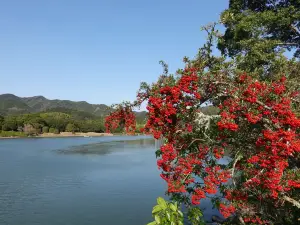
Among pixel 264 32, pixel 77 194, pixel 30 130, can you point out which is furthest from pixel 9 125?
pixel 264 32

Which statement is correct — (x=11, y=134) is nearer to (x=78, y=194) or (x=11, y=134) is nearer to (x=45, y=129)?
(x=45, y=129)

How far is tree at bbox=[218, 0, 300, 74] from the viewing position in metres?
14.7

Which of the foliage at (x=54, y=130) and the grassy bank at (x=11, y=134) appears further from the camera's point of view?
the foliage at (x=54, y=130)

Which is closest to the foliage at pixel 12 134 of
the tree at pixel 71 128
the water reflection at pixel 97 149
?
the tree at pixel 71 128

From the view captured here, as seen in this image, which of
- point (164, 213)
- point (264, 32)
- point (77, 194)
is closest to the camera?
point (164, 213)

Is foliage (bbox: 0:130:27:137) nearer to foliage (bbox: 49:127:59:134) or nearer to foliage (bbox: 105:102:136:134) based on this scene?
foliage (bbox: 49:127:59:134)

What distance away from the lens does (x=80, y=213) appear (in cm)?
2869

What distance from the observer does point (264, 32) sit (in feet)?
54.1

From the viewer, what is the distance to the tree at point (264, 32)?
14.7 metres

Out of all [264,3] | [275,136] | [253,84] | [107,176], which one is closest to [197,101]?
[253,84]

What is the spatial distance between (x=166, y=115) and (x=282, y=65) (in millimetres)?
7748

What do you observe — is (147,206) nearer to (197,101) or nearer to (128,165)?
(197,101)

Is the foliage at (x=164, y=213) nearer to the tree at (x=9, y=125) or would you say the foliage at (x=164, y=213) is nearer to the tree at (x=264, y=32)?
the tree at (x=264, y=32)

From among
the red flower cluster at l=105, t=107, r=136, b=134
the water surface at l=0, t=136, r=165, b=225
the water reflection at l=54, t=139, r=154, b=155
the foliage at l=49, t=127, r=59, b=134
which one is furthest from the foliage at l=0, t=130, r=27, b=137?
the red flower cluster at l=105, t=107, r=136, b=134
